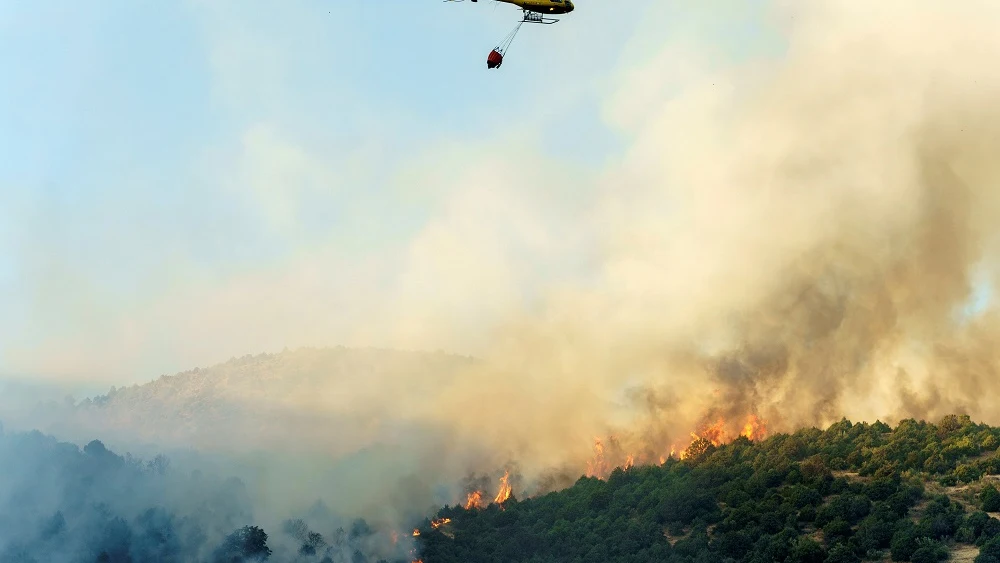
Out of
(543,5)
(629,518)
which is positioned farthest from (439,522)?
(543,5)

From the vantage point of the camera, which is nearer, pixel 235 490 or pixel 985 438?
pixel 985 438

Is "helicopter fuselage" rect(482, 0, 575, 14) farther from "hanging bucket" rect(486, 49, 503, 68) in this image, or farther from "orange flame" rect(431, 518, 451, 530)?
"orange flame" rect(431, 518, 451, 530)

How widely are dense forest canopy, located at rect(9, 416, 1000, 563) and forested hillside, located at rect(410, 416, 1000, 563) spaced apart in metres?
0.28

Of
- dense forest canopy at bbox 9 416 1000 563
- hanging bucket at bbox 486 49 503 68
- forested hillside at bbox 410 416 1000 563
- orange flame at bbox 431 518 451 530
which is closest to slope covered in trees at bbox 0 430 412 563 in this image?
dense forest canopy at bbox 9 416 1000 563

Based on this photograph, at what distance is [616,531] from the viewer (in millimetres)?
181875

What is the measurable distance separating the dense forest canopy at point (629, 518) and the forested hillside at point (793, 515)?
0.28 m

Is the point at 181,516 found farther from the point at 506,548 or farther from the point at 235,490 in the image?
the point at 506,548

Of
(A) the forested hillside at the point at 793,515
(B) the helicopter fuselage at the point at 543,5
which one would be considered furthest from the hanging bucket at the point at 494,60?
(A) the forested hillside at the point at 793,515

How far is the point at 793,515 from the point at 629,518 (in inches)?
1150

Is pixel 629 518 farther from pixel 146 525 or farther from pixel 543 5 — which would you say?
pixel 543 5

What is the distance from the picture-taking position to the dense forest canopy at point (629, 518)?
164625mm

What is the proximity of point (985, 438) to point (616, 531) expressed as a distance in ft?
213

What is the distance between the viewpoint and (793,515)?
565ft

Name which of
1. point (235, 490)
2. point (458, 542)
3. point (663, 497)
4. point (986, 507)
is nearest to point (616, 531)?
point (663, 497)
